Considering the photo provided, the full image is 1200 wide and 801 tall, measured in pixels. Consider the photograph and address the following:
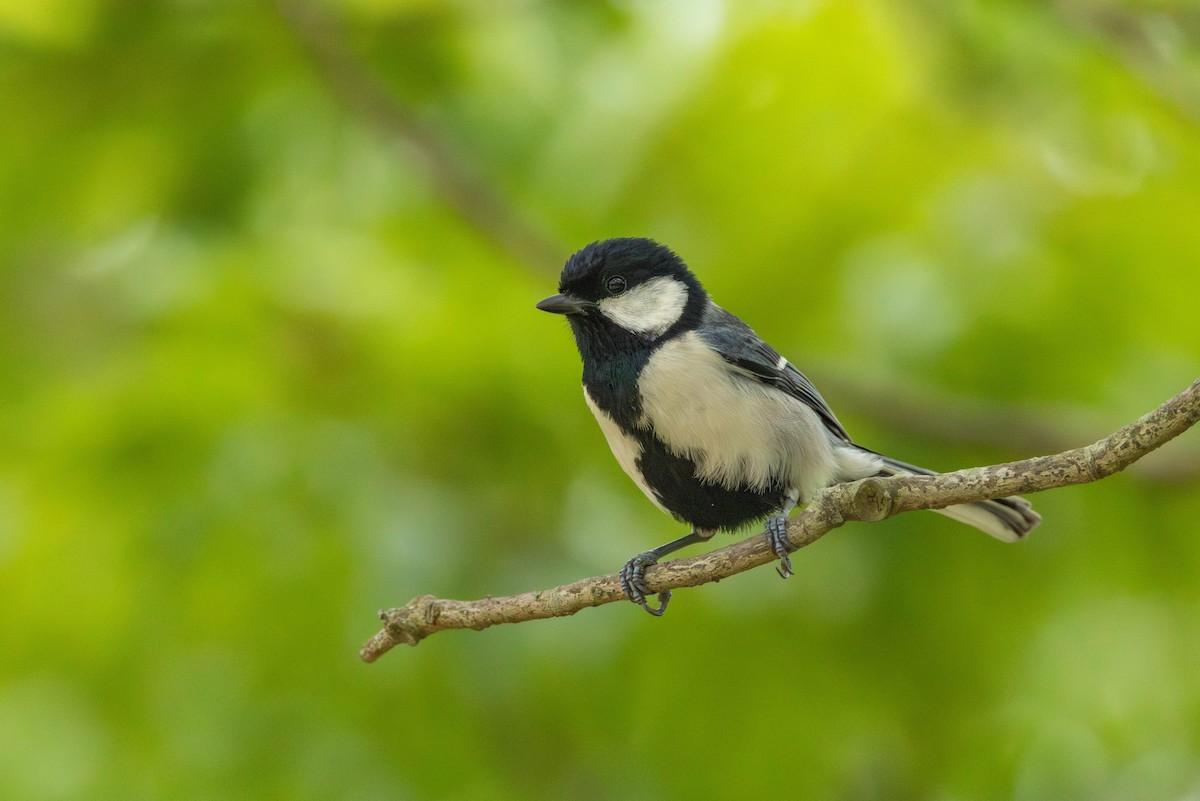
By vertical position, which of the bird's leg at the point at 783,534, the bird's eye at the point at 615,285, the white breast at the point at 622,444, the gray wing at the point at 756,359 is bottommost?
the bird's leg at the point at 783,534

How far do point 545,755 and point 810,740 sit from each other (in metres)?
0.80

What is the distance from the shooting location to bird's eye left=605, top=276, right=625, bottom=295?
9.55 feet

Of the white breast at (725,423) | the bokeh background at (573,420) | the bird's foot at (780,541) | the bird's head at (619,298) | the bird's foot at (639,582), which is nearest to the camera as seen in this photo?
the bird's foot at (780,541)

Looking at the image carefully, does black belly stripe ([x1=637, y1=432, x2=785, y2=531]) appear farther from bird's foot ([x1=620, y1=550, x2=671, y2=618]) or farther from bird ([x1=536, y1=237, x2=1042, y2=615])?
bird's foot ([x1=620, y1=550, x2=671, y2=618])

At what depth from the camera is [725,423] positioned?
2.73 metres

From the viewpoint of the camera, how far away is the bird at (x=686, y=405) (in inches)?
108

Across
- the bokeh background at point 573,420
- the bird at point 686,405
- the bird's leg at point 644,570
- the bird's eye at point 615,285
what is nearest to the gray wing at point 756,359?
the bird at point 686,405

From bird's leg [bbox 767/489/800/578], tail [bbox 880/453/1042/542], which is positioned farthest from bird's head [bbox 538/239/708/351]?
tail [bbox 880/453/1042/542]

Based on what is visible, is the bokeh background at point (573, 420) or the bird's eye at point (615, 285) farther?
the bokeh background at point (573, 420)

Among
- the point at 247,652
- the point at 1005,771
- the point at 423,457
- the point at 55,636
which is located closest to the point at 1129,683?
the point at 1005,771

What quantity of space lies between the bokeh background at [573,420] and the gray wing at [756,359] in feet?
0.35

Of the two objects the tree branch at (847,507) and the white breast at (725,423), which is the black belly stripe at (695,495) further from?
the tree branch at (847,507)

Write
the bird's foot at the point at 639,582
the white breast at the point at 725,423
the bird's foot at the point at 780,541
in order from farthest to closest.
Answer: the white breast at the point at 725,423 → the bird's foot at the point at 639,582 → the bird's foot at the point at 780,541

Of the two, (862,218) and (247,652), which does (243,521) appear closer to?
(247,652)
